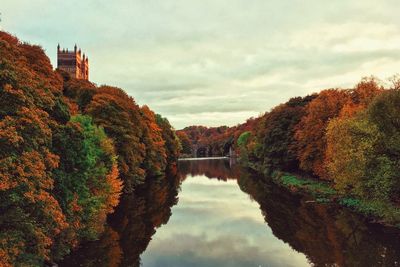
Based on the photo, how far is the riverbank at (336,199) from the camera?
37.0m

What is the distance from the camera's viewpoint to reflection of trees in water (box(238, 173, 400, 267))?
28984 mm

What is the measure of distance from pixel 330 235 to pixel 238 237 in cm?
822

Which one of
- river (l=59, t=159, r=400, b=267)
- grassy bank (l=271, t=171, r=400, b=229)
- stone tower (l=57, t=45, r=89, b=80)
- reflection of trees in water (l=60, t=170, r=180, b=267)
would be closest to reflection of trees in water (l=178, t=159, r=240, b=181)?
grassy bank (l=271, t=171, r=400, b=229)

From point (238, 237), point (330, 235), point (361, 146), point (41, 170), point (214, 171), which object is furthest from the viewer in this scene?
point (214, 171)

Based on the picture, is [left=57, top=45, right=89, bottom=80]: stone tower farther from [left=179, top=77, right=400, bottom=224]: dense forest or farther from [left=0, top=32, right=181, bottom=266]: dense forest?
[left=0, top=32, right=181, bottom=266]: dense forest

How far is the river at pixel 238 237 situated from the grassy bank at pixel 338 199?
50.9 inches

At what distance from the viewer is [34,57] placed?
41.3 meters

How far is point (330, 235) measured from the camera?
118 ft

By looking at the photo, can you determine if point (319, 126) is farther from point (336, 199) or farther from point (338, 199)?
point (338, 199)

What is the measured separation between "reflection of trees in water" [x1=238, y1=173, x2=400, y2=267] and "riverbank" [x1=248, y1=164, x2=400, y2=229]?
4.38 feet

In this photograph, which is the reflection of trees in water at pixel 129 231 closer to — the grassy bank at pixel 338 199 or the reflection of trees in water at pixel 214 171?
the grassy bank at pixel 338 199

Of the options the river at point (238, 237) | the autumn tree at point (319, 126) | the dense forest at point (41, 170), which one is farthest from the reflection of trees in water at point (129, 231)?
the autumn tree at point (319, 126)

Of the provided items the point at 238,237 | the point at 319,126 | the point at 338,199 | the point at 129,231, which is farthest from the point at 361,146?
the point at 129,231

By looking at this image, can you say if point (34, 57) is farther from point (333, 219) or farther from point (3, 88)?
point (333, 219)
